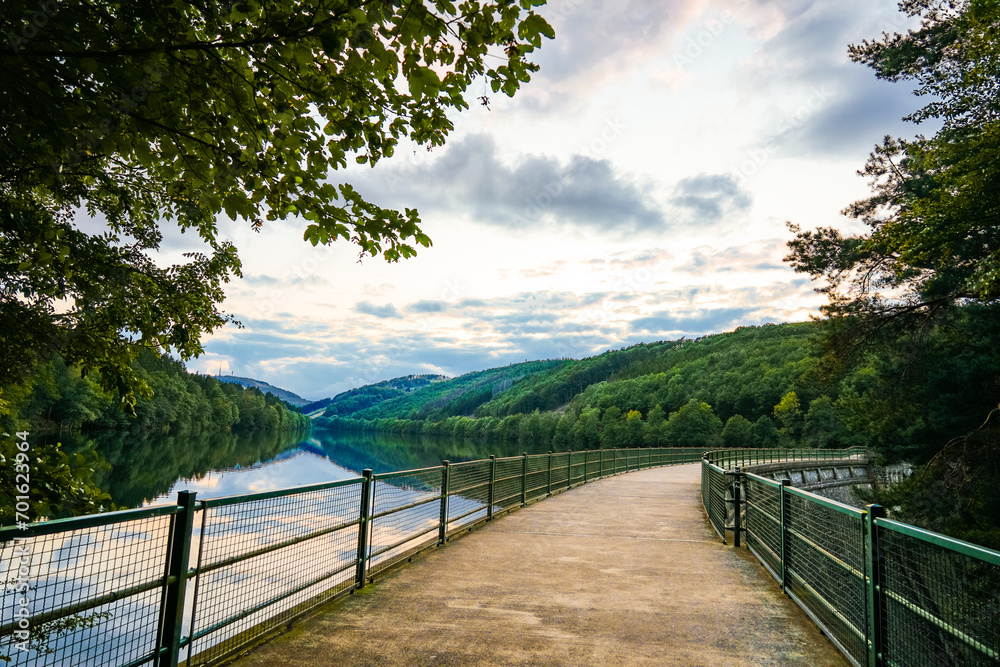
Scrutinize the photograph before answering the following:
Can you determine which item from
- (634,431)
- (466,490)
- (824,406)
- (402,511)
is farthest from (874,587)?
(634,431)

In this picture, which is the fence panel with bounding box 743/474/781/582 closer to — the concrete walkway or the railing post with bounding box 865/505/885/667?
the concrete walkway

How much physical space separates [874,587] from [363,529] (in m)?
4.59

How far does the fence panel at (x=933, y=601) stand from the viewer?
312 cm

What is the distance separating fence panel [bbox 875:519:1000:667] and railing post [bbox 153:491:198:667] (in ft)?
14.7

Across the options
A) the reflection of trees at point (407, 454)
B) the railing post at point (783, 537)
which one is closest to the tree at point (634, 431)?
the reflection of trees at point (407, 454)

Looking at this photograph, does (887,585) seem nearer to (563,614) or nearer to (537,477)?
(563,614)

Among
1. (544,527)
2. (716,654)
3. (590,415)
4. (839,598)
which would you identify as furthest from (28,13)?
(590,415)

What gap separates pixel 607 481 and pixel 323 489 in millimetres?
17982

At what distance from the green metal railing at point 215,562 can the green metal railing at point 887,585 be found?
14.0ft

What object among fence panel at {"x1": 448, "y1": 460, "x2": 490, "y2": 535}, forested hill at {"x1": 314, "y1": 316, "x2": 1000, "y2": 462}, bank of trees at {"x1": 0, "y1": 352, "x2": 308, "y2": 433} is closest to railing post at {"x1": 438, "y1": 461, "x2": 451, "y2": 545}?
fence panel at {"x1": 448, "y1": 460, "x2": 490, "y2": 535}

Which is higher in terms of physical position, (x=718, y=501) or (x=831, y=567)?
(x=831, y=567)

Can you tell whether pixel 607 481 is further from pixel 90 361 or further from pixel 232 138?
pixel 232 138

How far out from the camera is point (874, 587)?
3979mm

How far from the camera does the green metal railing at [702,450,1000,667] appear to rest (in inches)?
127
